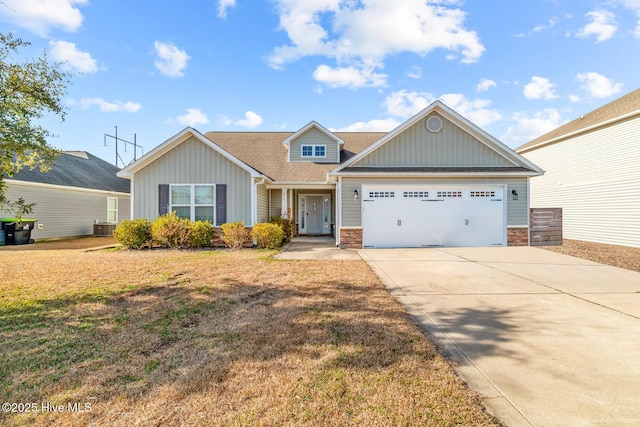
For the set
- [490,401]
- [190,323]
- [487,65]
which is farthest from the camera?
[487,65]

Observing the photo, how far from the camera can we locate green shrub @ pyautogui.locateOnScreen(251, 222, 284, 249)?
11.5 metres

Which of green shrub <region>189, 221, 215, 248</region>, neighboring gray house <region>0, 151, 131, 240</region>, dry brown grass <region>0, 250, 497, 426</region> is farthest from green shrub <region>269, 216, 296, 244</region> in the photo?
neighboring gray house <region>0, 151, 131, 240</region>

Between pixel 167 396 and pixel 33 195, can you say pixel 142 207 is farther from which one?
pixel 167 396

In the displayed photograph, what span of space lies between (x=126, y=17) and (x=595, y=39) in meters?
16.4

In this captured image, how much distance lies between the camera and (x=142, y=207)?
12500 millimetres

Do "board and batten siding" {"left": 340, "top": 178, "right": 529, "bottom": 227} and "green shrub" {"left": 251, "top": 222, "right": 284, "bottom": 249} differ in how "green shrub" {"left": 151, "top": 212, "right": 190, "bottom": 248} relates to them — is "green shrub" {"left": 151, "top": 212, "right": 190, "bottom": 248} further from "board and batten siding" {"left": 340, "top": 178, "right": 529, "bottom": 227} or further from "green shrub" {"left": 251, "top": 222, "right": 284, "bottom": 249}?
"board and batten siding" {"left": 340, "top": 178, "right": 529, "bottom": 227}

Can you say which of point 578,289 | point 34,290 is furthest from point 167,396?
point 578,289

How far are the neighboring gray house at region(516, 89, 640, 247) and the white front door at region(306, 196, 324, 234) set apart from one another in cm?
1269

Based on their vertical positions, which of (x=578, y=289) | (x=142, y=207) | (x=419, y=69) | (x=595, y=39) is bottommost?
(x=578, y=289)

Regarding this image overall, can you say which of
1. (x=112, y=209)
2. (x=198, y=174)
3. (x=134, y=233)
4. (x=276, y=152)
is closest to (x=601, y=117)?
(x=276, y=152)

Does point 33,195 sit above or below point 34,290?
above

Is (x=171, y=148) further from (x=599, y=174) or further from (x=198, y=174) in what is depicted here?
(x=599, y=174)

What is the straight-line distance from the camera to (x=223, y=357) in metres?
3.15

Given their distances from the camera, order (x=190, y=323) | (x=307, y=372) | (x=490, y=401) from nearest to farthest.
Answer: (x=490, y=401) → (x=307, y=372) → (x=190, y=323)
